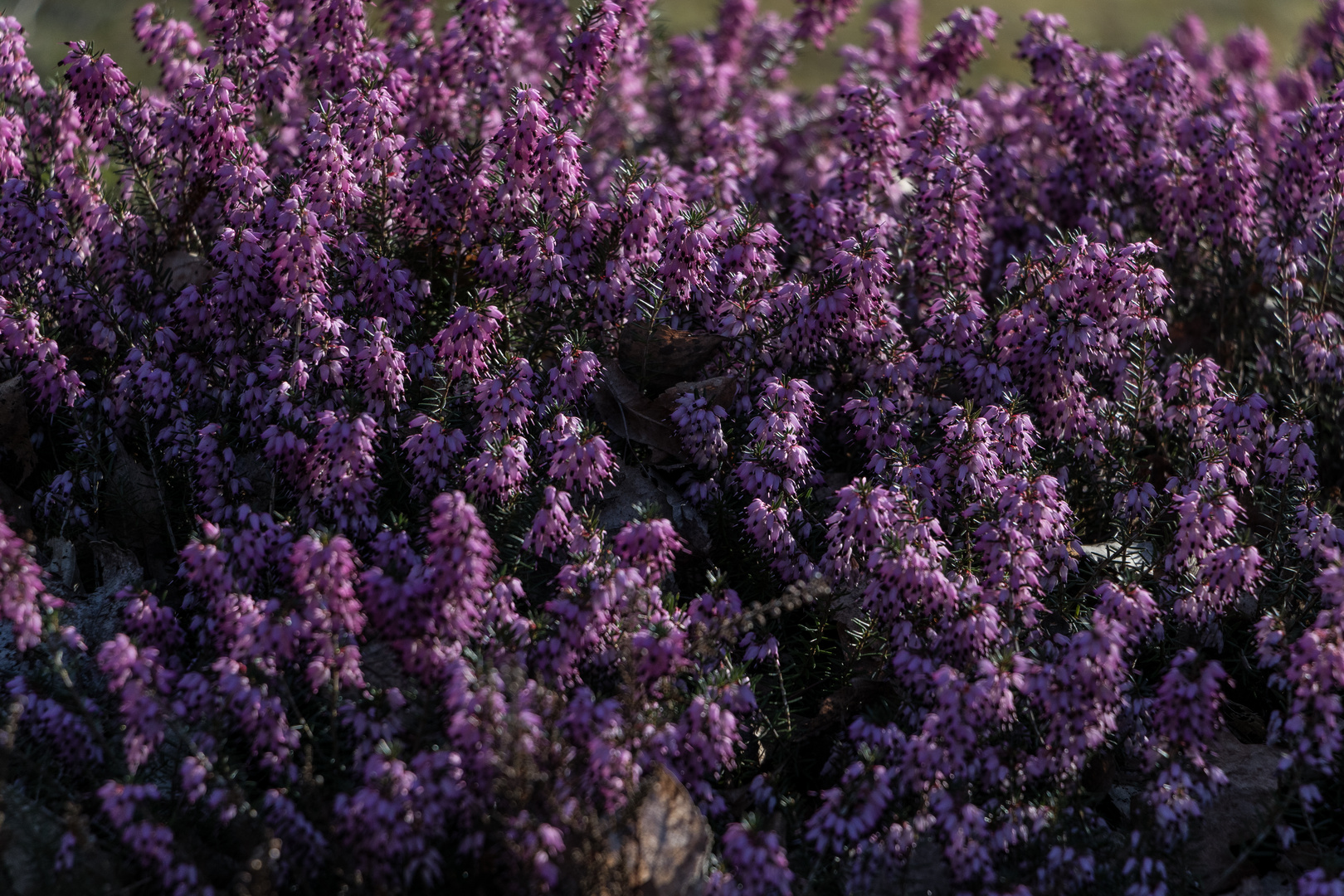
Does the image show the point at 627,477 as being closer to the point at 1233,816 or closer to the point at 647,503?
the point at 647,503

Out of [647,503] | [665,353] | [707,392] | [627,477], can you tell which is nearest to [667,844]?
[647,503]

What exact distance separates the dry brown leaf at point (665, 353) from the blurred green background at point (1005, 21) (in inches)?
368

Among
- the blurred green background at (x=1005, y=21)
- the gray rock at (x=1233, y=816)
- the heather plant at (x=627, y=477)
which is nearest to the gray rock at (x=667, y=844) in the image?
the heather plant at (x=627, y=477)

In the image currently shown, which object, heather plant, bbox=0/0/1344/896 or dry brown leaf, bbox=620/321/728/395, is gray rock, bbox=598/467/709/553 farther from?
dry brown leaf, bbox=620/321/728/395

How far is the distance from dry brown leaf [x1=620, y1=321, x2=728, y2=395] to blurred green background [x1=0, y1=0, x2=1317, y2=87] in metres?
9.36

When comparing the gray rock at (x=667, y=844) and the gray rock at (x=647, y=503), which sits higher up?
the gray rock at (x=647, y=503)

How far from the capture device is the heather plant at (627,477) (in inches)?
196

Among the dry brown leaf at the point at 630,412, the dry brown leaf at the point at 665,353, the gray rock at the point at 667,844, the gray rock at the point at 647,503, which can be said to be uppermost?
the dry brown leaf at the point at 665,353

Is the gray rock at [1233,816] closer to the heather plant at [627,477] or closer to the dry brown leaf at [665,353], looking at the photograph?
the heather plant at [627,477]

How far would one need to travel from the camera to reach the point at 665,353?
24.0ft

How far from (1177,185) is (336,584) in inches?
259

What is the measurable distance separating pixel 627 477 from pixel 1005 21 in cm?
1113

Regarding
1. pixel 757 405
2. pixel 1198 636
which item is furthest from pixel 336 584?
pixel 1198 636

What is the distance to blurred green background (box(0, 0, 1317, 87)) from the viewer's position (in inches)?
579
